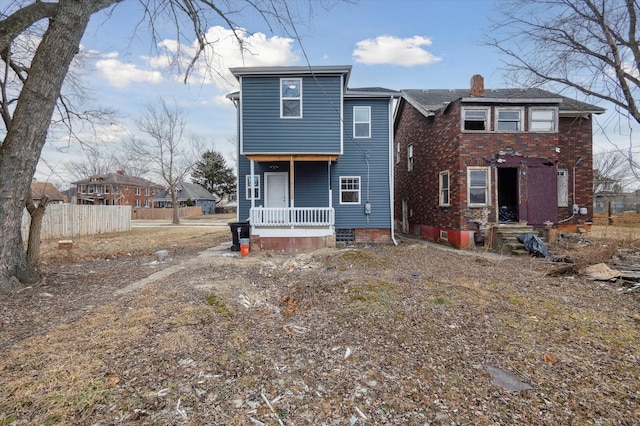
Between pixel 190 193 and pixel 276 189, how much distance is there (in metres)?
38.3

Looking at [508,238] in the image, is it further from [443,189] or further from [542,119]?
[542,119]

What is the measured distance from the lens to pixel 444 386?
9.72ft

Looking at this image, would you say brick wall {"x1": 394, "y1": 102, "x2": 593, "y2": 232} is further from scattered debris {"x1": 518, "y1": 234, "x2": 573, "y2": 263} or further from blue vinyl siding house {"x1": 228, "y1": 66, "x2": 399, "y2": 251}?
blue vinyl siding house {"x1": 228, "y1": 66, "x2": 399, "y2": 251}

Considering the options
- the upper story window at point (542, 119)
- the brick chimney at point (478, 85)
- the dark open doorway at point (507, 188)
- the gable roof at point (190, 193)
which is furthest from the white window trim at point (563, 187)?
the gable roof at point (190, 193)

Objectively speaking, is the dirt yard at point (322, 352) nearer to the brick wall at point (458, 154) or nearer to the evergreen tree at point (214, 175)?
the brick wall at point (458, 154)

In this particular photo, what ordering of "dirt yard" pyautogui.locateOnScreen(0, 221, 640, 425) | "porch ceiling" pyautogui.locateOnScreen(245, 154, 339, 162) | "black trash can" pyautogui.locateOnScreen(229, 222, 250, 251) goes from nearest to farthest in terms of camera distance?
"dirt yard" pyautogui.locateOnScreen(0, 221, 640, 425)
"black trash can" pyautogui.locateOnScreen(229, 222, 250, 251)
"porch ceiling" pyautogui.locateOnScreen(245, 154, 339, 162)

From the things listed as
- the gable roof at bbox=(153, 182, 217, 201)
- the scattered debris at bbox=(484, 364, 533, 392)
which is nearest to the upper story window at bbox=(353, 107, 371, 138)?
the scattered debris at bbox=(484, 364, 533, 392)

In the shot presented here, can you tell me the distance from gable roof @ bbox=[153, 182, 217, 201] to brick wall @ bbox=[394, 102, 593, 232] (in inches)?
1468

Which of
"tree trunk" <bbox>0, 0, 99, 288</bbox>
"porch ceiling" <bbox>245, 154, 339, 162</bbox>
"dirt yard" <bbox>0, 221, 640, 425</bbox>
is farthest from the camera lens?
"porch ceiling" <bbox>245, 154, 339, 162</bbox>

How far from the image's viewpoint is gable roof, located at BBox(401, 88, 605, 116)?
1203cm

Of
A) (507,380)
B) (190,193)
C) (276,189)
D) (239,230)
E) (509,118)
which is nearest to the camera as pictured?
(507,380)

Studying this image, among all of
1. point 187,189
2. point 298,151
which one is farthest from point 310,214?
point 187,189

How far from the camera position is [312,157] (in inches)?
458

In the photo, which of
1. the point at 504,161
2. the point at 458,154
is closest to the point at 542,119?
the point at 504,161
